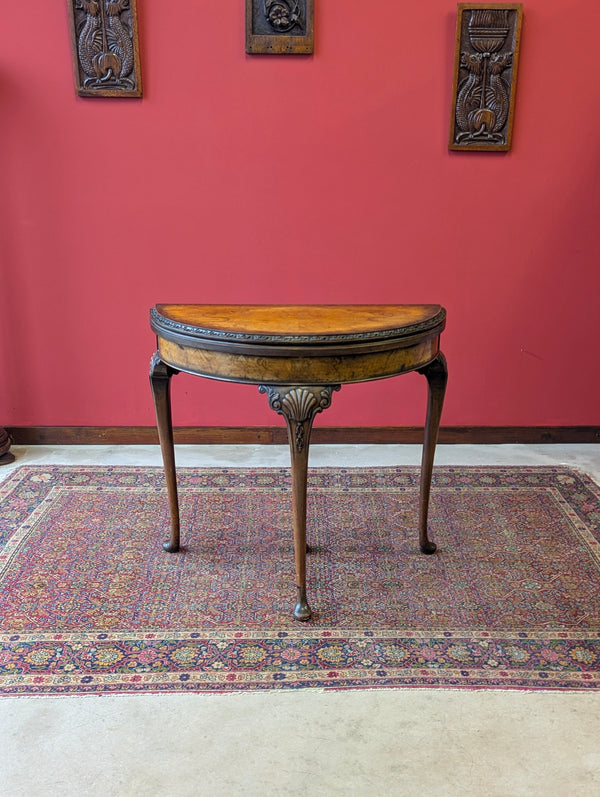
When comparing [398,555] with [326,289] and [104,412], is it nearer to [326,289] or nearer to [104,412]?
[326,289]

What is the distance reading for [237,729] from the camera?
1.96 m

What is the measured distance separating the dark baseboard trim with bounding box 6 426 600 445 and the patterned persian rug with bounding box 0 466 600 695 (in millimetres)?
366

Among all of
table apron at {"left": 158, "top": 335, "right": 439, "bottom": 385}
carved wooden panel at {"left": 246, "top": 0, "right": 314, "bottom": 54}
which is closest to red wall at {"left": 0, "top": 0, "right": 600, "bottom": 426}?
carved wooden panel at {"left": 246, "top": 0, "right": 314, "bottom": 54}

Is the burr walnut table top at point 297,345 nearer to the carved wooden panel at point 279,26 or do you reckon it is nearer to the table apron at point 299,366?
the table apron at point 299,366

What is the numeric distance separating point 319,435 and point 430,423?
1308mm

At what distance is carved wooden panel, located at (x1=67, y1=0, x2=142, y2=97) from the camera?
3307 mm

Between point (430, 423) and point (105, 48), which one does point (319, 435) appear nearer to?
point (430, 423)

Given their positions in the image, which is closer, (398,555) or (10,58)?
(398,555)

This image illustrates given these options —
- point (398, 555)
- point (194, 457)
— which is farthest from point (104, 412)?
point (398, 555)

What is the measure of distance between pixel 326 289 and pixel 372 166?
620 millimetres

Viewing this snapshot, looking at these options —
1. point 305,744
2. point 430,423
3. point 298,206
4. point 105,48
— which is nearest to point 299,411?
point 430,423

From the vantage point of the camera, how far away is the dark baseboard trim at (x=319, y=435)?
3.87m

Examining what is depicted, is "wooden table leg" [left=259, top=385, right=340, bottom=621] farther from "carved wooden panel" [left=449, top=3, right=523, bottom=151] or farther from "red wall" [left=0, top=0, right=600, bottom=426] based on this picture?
"carved wooden panel" [left=449, top=3, right=523, bottom=151]

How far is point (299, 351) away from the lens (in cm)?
212
